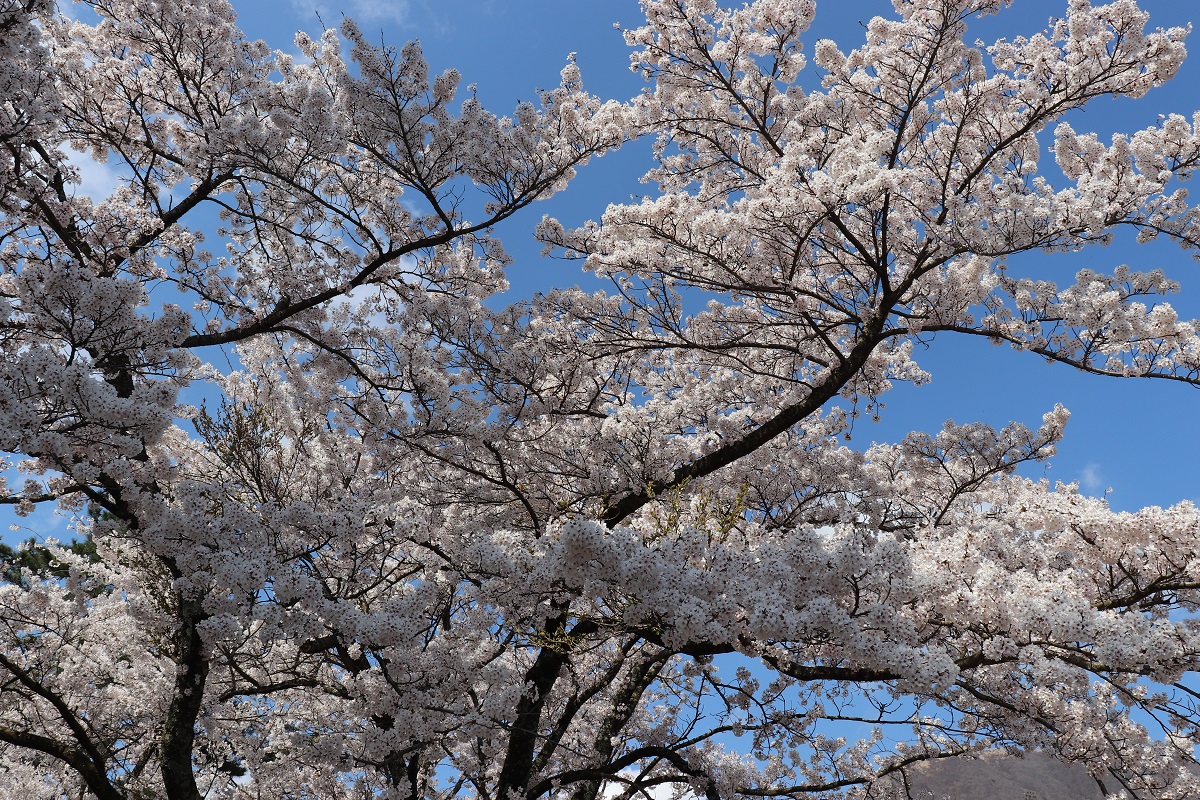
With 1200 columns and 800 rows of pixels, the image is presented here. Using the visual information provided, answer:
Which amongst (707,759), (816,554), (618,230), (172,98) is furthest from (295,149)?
(707,759)

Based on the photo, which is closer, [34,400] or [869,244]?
[34,400]

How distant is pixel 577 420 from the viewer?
1096 centimetres

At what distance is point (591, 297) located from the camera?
11094mm

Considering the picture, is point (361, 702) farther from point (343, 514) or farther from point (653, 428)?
point (653, 428)

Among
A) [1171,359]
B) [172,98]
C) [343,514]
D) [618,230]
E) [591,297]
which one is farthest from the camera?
[591,297]

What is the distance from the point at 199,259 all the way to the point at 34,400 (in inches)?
193

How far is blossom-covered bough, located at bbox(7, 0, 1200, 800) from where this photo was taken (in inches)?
214

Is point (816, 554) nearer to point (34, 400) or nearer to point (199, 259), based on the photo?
point (34, 400)

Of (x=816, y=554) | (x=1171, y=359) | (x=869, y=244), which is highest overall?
(x=869, y=244)

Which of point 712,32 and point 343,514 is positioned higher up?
point 712,32

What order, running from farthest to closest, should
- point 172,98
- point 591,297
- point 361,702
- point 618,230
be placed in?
point 591,297 → point 172,98 → point 618,230 → point 361,702

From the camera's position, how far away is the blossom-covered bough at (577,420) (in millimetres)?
5430

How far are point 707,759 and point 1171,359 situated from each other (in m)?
6.83

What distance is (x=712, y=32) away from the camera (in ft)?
32.4
